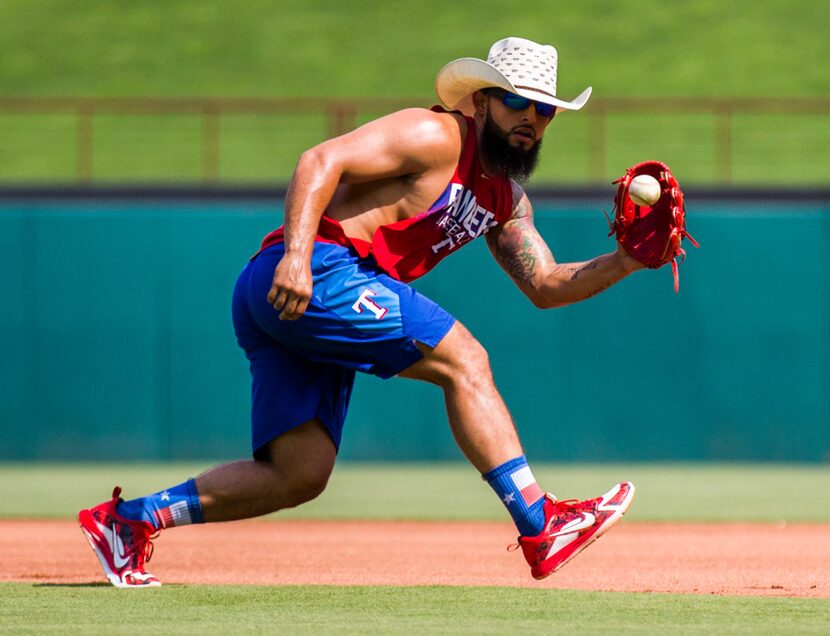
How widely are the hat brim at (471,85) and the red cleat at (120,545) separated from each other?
2032 millimetres

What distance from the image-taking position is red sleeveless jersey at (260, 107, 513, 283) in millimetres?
5848

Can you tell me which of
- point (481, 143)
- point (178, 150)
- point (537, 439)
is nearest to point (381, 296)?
point (481, 143)

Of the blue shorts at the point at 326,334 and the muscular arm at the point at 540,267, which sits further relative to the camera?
the muscular arm at the point at 540,267

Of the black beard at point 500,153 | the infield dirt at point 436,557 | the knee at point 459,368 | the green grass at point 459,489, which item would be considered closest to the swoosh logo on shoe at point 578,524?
the knee at point 459,368

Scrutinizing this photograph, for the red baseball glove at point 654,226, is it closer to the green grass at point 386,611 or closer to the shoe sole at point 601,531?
the shoe sole at point 601,531

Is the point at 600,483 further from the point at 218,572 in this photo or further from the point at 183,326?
the point at 218,572

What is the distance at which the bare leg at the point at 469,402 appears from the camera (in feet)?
18.6

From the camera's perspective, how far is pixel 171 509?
19.9ft

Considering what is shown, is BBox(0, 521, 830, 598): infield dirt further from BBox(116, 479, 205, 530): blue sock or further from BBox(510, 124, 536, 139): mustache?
BBox(510, 124, 536, 139): mustache

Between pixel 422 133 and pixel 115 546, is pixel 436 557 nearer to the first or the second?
pixel 115 546

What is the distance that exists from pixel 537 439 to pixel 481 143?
7950mm

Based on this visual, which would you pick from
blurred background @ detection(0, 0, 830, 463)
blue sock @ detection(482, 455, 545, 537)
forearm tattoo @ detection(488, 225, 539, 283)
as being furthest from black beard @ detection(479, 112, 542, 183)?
blurred background @ detection(0, 0, 830, 463)

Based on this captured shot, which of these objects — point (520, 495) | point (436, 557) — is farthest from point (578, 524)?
point (436, 557)

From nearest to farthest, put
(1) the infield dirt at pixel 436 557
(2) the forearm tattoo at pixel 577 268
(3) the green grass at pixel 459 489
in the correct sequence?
(2) the forearm tattoo at pixel 577 268
(1) the infield dirt at pixel 436 557
(3) the green grass at pixel 459 489
